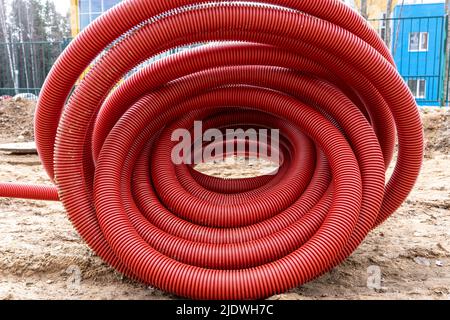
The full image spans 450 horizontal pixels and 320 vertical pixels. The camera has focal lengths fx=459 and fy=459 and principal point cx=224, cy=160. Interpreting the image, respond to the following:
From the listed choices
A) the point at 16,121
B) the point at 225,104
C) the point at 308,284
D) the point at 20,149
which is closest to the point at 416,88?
the point at 16,121

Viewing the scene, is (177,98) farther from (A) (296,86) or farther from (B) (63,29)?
(B) (63,29)

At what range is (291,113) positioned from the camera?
9.28 ft

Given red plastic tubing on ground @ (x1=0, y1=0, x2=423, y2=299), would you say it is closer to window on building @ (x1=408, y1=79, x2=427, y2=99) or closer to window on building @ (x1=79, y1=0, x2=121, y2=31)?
window on building @ (x1=408, y1=79, x2=427, y2=99)

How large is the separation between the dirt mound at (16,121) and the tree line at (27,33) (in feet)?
42.6

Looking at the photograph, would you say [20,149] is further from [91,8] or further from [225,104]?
[91,8]

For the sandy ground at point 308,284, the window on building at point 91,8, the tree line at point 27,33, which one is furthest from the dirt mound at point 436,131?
the tree line at point 27,33

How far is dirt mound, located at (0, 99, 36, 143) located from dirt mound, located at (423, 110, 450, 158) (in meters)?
8.49

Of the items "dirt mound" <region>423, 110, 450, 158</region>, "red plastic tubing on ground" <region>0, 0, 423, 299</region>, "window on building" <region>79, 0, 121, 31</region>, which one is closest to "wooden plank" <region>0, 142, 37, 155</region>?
"red plastic tubing on ground" <region>0, 0, 423, 299</region>

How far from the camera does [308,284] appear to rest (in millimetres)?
2715

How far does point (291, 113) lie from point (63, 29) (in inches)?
1417

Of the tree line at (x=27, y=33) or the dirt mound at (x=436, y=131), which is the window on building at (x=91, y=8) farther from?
the dirt mound at (x=436, y=131)

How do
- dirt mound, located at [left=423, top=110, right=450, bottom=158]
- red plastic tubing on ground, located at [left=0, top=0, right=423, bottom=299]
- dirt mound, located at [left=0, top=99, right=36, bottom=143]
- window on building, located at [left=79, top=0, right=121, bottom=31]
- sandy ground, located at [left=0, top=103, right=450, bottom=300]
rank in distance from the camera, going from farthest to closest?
window on building, located at [left=79, top=0, right=121, bottom=31] < dirt mound, located at [left=0, top=99, right=36, bottom=143] < dirt mound, located at [left=423, top=110, right=450, bottom=158] < sandy ground, located at [left=0, top=103, right=450, bottom=300] < red plastic tubing on ground, located at [left=0, top=0, right=423, bottom=299]

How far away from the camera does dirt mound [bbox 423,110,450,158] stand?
7.56 metres

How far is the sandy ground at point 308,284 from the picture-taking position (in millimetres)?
2564
